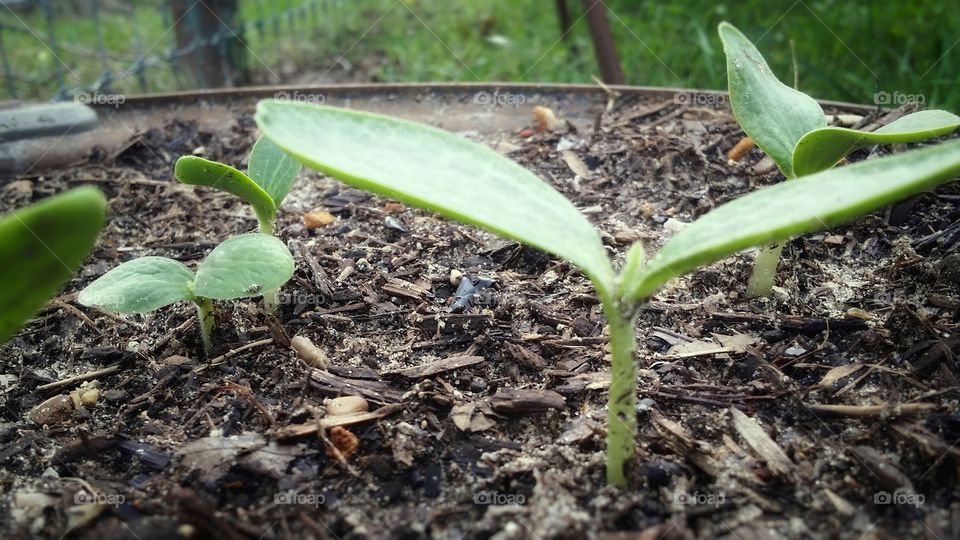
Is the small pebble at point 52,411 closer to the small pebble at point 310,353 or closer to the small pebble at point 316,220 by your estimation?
the small pebble at point 310,353

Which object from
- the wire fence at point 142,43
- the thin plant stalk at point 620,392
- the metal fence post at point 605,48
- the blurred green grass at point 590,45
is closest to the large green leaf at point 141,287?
the thin plant stalk at point 620,392

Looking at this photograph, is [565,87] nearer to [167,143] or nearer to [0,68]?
[167,143]

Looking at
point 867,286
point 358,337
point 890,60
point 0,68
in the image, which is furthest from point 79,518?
point 0,68

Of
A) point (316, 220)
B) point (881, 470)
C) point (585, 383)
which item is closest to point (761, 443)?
point (881, 470)

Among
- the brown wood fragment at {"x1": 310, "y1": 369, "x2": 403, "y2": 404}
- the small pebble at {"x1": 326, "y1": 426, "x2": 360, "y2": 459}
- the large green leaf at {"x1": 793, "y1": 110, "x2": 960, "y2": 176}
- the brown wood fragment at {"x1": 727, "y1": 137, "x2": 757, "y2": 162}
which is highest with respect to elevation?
the brown wood fragment at {"x1": 727, "y1": 137, "x2": 757, "y2": 162}

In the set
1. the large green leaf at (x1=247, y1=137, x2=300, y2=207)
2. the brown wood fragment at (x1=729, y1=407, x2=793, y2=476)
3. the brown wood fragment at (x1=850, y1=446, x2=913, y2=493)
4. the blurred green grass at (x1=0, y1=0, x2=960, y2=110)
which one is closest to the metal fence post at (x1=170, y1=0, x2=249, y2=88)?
the blurred green grass at (x1=0, y1=0, x2=960, y2=110)

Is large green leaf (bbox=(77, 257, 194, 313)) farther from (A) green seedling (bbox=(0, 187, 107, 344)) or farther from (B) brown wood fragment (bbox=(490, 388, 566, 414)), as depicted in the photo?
(B) brown wood fragment (bbox=(490, 388, 566, 414))
